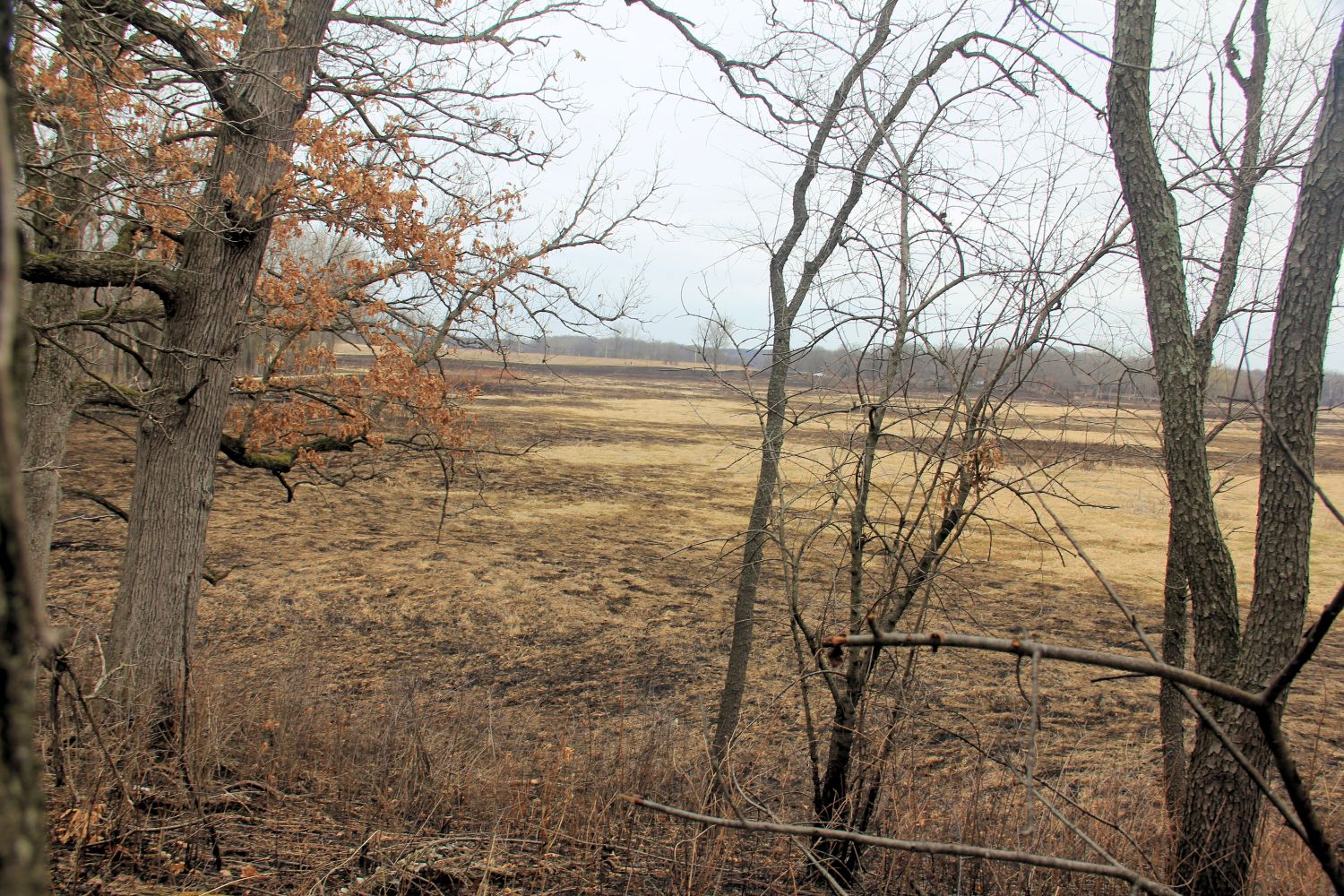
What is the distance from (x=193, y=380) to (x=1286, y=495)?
6.89 metres

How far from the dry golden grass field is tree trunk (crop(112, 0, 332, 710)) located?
50 centimetres

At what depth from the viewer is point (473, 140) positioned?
9188mm

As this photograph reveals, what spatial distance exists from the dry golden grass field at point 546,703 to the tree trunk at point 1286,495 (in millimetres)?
330

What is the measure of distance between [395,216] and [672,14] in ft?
10.8

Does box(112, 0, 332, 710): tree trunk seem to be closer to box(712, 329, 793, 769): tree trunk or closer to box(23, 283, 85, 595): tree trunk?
box(23, 283, 85, 595): tree trunk

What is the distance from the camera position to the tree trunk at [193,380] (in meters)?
6.45

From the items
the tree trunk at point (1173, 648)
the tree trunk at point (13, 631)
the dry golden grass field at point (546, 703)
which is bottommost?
the dry golden grass field at point (546, 703)

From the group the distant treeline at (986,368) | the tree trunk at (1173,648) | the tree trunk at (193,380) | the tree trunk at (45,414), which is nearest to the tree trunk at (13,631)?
the distant treeline at (986,368)

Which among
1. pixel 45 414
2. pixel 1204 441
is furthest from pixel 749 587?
pixel 45 414

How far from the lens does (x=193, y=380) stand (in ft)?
21.5

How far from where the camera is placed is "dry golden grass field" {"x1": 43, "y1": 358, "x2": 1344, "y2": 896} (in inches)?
160

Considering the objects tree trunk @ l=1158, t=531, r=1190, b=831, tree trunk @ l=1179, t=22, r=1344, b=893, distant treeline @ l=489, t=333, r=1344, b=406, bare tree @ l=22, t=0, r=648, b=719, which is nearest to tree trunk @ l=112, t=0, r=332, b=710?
bare tree @ l=22, t=0, r=648, b=719

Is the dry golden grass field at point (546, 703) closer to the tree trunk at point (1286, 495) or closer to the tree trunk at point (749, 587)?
the tree trunk at point (1286, 495)

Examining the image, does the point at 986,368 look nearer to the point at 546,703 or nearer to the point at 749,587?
the point at 749,587
